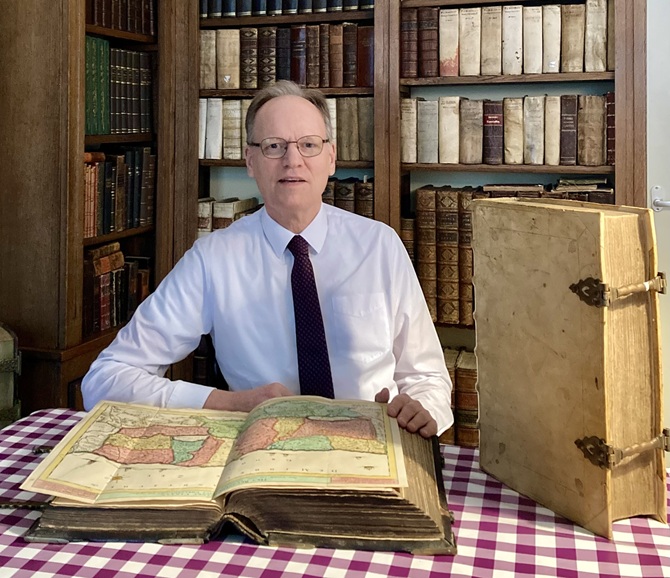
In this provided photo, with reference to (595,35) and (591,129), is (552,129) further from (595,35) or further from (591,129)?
(595,35)

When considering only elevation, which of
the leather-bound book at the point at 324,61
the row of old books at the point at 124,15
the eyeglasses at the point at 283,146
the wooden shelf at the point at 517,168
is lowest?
the eyeglasses at the point at 283,146

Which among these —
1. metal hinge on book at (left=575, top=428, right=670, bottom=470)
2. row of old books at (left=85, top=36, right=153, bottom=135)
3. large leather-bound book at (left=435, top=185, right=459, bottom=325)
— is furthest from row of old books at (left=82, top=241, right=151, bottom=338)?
metal hinge on book at (left=575, top=428, right=670, bottom=470)

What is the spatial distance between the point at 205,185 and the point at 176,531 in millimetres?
2549

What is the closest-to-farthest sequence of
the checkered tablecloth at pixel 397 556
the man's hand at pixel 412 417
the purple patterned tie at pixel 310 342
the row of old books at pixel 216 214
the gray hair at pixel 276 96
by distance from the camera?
the checkered tablecloth at pixel 397 556, the man's hand at pixel 412 417, the purple patterned tie at pixel 310 342, the gray hair at pixel 276 96, the row of old books at pixel 216 214

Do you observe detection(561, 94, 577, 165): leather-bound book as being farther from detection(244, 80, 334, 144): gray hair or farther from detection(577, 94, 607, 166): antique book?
detection(244, 80, 334, 144): gray hair

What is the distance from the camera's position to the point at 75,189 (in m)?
2.55

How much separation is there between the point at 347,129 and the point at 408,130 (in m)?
0.23

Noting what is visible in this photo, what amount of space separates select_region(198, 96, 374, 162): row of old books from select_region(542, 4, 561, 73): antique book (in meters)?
0.62

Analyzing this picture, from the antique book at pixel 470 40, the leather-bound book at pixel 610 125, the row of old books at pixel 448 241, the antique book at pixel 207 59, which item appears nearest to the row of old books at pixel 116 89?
the antique book at pixel 207 59

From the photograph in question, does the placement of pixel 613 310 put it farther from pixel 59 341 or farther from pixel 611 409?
pixel 59 341

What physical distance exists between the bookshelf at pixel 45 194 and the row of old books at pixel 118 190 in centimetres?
10

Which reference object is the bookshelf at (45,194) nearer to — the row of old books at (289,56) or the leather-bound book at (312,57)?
the row of old books at (289,56)

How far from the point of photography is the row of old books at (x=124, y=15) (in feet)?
8.90

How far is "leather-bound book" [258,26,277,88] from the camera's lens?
296 cm
